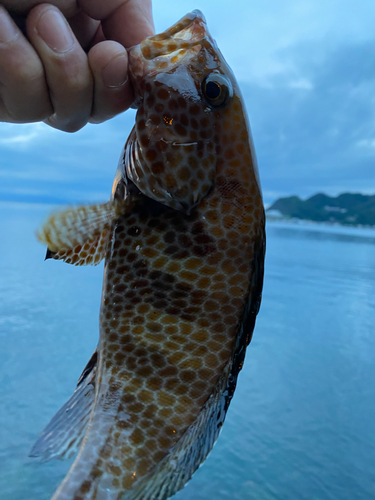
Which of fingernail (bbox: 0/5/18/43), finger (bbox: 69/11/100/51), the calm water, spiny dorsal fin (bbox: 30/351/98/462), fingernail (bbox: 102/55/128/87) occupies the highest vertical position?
finger (bbox: 69/11/100/51)

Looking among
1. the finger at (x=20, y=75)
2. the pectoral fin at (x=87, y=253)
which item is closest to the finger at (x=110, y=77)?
the finger at (x=20, y=75)

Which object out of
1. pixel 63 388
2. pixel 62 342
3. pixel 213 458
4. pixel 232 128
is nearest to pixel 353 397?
pixel 213 458

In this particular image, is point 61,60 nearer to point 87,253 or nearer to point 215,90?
point 215,90

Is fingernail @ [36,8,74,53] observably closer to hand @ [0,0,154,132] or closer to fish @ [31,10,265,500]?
hand @ [0,0,154,132]

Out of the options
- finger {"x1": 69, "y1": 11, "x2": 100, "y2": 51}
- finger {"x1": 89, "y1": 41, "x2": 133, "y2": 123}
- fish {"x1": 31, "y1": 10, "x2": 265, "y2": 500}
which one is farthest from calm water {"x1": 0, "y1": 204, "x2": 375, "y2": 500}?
finger {"x1": 69, "y1": 11, "x2": 100, "y2": 51}

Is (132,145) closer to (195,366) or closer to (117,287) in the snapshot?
(117,287)

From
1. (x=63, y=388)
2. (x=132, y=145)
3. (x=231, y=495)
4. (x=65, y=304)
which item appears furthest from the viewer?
(x=65, y=304)
